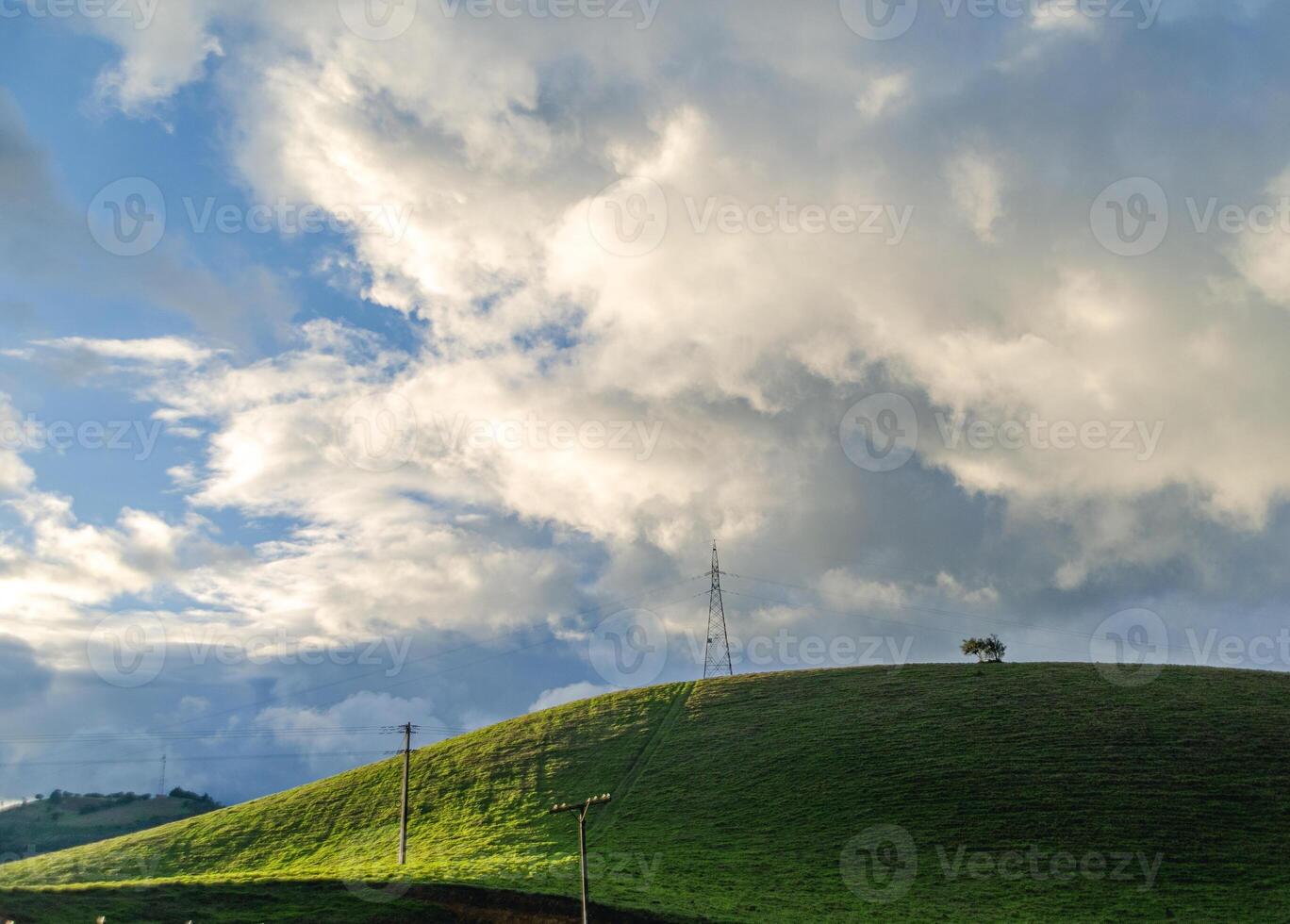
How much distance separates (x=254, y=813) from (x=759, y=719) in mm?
62860

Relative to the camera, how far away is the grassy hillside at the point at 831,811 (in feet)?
229

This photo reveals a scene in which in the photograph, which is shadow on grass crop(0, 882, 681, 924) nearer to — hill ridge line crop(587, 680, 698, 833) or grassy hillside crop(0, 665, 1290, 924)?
grassy hillside crop(0, 665, 1290, 924)

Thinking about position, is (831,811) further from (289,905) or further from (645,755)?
(289,905)

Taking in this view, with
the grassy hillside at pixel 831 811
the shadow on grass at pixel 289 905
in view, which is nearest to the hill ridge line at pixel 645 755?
the grassy hillside at pixel 831 811

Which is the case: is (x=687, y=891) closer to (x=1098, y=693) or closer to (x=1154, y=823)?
(x=1154, y=823)

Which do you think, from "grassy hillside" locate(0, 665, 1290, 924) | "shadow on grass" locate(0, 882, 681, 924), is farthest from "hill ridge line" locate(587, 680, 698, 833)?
"shadow on grass" locate(0, 882, 681, 924)

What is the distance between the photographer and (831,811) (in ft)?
290

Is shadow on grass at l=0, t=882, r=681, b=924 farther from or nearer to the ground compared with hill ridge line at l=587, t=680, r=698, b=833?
nearer to the ground

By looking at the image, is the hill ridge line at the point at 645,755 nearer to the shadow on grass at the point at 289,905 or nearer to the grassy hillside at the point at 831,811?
the grassy hillside at the point at 831,811

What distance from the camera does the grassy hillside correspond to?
6981cm

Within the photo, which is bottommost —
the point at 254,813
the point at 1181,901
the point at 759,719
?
the point at 1181,901

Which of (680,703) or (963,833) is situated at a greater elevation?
(680,703)

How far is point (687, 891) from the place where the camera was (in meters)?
70.1

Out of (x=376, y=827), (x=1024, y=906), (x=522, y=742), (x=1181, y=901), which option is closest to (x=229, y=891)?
(x=376, y=827)
